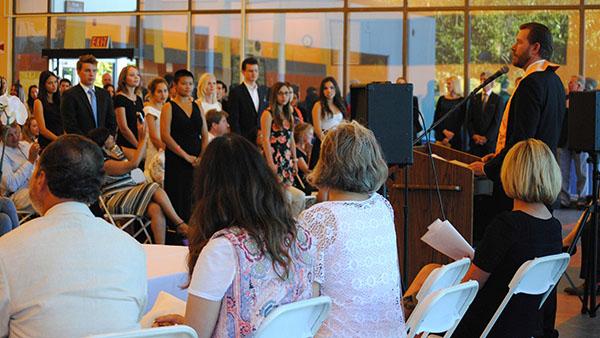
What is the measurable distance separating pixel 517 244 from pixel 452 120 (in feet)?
31.9

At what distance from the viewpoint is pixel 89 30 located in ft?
58.5

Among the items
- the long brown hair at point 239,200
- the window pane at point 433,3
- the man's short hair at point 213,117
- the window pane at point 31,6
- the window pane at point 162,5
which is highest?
the window pane at point 31,6

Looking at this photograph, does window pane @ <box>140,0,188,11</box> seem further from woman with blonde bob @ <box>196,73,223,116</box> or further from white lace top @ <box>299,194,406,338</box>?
white lace top @ <box>299,194,406,338</box>

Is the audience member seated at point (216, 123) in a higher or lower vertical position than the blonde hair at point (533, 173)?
higher

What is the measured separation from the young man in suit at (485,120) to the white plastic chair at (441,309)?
10.0 metres

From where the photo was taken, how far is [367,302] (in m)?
3.53

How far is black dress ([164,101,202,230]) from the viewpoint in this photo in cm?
835

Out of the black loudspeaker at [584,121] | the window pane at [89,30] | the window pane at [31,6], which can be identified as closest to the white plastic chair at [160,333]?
the black loudspeaker at [584,121]

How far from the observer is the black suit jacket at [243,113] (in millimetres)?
10219

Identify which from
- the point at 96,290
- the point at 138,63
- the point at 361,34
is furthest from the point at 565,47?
the point at 96,290

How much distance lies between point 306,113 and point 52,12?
604cm

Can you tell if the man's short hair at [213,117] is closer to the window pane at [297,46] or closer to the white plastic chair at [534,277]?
the white plastic chair at [534,277]

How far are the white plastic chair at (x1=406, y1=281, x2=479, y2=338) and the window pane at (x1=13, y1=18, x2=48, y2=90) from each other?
15376mm

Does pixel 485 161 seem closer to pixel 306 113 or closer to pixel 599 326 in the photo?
pixel 599 326
